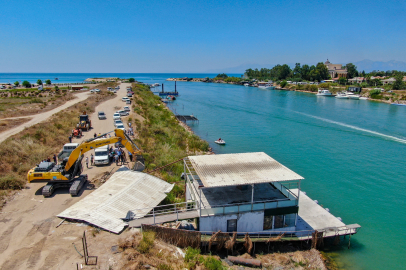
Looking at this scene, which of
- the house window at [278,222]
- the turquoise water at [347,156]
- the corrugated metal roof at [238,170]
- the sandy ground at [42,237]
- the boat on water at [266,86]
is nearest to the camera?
the sandy ground at [42,237]

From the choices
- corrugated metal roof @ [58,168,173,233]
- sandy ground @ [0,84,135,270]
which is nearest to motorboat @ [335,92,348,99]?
corrugated metal roof @ [58,168,173,233]

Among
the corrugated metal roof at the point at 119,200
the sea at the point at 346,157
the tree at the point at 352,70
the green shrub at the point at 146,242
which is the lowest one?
the sea at the point at 346,157

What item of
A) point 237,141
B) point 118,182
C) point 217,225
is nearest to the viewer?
point 217,225

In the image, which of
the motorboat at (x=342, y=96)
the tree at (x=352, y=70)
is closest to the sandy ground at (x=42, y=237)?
the motorboat at (x=342, y=96)

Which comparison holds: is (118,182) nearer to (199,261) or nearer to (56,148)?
(199,261)

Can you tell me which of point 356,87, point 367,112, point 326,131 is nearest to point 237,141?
point 326,131

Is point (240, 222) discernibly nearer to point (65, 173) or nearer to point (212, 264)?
point (212, 264)

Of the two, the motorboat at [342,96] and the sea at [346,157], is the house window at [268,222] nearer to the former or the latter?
the sea at [346,157]

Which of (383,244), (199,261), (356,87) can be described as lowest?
(383,244)

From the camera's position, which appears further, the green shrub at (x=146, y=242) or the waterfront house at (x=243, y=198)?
the waterfront house at (x=243, y=198)
